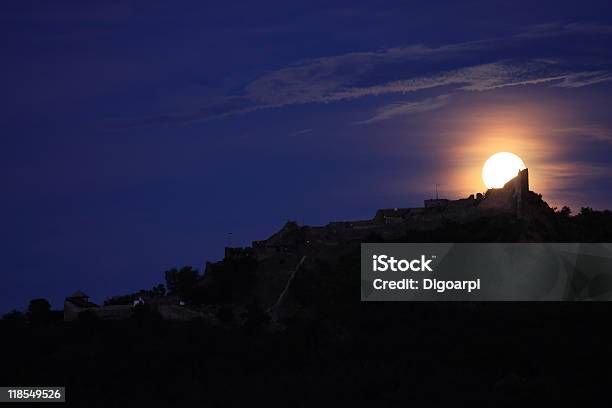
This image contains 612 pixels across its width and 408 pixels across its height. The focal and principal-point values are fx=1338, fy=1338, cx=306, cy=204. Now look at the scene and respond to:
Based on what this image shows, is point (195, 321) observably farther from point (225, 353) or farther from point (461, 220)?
point (461, 220)

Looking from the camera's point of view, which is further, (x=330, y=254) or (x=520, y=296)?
(x=330, y=254)

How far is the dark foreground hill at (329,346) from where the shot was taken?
4109cm

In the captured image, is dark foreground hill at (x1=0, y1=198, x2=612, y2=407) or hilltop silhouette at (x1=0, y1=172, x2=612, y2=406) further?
hilltop silhouette at (x1=0, y1=172, x2=612, y2=406)

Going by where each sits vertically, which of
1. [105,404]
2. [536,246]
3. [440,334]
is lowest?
[105,404]

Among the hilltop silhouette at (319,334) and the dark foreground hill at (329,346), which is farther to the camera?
the hilltop silhouette at (319,334)

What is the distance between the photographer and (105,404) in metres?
40.0

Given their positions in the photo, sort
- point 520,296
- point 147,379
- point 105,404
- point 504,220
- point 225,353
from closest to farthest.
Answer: point 105,404, point 147,379, point 225,353, point 520,296, point 504,220

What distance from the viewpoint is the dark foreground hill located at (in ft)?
135

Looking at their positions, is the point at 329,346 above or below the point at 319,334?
below

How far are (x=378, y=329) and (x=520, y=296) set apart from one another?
572 centimetres

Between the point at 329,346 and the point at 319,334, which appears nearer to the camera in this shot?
the point at 329,346

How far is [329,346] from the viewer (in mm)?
47531

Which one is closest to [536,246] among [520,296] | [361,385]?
[520,296]

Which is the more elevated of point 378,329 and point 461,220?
point 461,220
